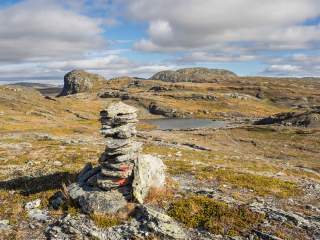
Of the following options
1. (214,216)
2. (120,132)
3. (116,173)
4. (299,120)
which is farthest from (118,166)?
(299,120)

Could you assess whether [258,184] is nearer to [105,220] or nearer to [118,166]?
[118,166]

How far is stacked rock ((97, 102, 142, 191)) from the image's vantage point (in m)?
26.7

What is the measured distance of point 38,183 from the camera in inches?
1320

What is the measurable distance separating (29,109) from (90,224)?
151162 millimetres

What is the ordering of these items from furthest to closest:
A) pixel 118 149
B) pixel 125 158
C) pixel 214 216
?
pixel 118 149
pixel 125 158
pixel 214 216

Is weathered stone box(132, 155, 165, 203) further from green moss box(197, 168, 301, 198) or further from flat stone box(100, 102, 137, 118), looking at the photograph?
green moss box(197, 168, 301, 198)

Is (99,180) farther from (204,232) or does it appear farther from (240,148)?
(240,148)

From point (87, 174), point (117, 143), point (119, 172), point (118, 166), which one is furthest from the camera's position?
point (87, 174)

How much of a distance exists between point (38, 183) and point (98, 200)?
1040 cm

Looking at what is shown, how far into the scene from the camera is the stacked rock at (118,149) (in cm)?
2672

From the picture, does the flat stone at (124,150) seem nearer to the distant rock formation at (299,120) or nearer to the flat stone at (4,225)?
the flat stone at (4,225)

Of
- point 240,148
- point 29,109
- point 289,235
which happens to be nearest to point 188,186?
point 289,235

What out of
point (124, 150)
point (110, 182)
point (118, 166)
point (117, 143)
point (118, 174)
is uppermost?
point (117, 143)

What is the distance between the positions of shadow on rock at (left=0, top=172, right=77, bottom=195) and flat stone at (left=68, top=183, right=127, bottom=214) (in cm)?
515
